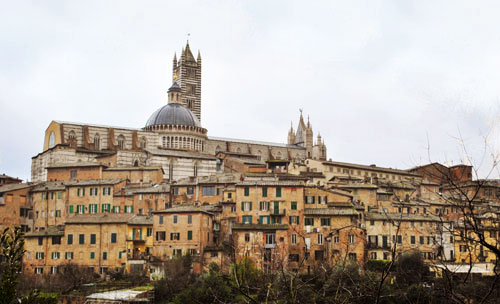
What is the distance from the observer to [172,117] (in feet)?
294

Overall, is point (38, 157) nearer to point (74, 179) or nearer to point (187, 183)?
point (74, 179)

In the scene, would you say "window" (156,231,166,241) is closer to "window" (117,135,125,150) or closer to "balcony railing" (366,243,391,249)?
"balcony railing" (366,243,391,249)

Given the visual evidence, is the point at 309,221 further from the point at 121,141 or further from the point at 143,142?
the point at 121,141

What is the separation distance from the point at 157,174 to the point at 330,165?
67.4 feet

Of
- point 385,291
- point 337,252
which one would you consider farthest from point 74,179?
point 385,291

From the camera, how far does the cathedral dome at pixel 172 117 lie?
88988 mm

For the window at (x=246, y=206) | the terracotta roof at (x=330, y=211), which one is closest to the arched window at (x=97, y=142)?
the window at (x=246, y=206)

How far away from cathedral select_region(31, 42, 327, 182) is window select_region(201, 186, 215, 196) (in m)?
14.5

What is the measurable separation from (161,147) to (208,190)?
30.1m

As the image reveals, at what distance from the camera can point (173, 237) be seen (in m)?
47.8

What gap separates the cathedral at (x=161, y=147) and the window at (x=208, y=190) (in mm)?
14501

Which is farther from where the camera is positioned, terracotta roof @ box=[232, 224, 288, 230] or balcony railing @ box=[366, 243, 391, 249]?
balcony railing @ box=[366, 243, 391, 249]

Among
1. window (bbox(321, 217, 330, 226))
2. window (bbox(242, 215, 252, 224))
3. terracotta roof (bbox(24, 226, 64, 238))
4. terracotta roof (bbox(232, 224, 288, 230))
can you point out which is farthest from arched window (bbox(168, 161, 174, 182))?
window (bbox(321, 217, 330, 226))

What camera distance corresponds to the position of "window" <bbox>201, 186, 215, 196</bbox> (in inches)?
2200
